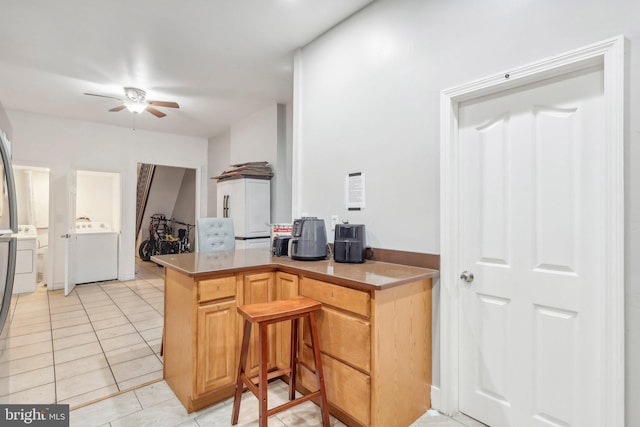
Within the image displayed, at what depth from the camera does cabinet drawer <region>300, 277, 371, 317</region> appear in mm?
1671

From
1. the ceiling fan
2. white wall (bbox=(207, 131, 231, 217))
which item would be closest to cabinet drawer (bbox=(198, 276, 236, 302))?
the ceiling fan

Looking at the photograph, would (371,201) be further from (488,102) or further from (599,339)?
(599,339)

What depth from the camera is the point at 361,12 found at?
248 centimetres

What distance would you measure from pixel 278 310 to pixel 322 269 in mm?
401

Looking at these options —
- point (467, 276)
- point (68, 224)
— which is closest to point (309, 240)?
point (467, 276)

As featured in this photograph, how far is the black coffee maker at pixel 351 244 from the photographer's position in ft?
7.34

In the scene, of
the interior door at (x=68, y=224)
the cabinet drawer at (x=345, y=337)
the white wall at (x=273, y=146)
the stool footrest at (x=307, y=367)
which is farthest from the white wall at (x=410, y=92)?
the interior door at (x=68, y=224)

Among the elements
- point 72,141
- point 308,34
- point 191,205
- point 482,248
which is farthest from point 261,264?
point 191,205

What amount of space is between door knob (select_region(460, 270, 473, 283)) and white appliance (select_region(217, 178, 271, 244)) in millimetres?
2984

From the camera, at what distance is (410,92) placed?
2143mm

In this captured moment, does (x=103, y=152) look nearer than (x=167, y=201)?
Yes

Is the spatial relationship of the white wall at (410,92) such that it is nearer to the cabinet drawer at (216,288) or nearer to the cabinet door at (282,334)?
the cabinet door at (282,334)

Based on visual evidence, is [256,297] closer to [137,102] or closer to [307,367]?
[307,367]

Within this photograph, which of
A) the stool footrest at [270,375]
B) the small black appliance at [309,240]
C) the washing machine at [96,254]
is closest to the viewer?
the stool footrest at [270,375]
